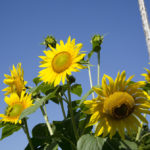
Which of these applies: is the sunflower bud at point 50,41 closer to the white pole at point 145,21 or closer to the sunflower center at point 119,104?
the sunflower center at point 119,104

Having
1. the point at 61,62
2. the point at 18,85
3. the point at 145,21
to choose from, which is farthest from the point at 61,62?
the point at 145,21

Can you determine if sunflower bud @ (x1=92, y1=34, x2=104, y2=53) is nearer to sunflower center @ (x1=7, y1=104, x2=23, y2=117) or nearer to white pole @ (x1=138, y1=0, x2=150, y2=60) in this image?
sunflower center @ (x1=7, y1=104, x2=23, y2=117)

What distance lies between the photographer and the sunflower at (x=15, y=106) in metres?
0.82

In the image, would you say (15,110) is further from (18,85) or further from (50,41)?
(50,41)

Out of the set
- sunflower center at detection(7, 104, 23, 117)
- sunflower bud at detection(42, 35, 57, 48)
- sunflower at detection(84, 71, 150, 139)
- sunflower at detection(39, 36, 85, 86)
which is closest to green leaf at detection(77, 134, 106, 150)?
sunflower at detection(84, 71, 150, 139)

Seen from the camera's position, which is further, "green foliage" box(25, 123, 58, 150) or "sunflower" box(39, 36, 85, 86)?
"green foliage" box(25, 123, 58, 150)

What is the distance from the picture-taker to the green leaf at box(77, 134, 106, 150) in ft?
2.10

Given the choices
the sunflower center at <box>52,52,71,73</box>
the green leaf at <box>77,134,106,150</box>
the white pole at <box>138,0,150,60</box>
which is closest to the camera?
the green leaf at <box>77,134,106,150</box>

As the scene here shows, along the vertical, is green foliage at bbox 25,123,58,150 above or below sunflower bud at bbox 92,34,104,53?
below

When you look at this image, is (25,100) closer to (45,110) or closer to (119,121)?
(45,110)

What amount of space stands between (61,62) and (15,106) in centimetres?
22

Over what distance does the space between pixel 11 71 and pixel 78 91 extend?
261 mm

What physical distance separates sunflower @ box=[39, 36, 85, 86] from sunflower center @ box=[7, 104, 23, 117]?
13 centimetres

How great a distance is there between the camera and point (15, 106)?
33.3 inches
